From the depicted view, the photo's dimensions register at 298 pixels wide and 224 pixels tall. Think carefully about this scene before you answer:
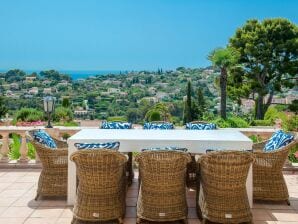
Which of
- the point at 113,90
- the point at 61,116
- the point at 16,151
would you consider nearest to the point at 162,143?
the point at 16,151

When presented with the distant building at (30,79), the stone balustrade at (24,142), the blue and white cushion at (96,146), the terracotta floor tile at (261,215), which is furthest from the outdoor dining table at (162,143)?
the distant building at (30,79)

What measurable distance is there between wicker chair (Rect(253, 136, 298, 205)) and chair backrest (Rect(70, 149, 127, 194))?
172 cm

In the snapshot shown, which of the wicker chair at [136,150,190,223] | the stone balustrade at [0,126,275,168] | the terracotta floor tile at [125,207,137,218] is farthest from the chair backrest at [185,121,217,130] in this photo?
the wicker chair at [136,150,190,223]

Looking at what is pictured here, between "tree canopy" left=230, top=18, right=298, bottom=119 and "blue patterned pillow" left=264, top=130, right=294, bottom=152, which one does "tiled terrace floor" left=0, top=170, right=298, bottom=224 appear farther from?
"tree canopy" left=230, top=18, right=298, bottom=119

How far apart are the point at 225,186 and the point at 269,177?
1102 millimetres

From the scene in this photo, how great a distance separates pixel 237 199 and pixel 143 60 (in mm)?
115627

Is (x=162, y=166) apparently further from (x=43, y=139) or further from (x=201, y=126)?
(x=201, y=126)

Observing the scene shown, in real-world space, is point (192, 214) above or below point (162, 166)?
below

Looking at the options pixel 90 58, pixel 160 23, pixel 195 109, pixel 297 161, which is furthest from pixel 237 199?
pixel 90 58

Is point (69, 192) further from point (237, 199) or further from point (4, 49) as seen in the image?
point (4, 49)

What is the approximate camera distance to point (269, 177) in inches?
193

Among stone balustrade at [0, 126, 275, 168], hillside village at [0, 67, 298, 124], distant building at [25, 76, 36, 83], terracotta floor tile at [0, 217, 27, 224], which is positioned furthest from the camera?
distant building at [25, 76, 36, 83]

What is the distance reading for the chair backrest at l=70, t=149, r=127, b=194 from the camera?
156 inches

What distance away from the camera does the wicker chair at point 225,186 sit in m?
3.97
